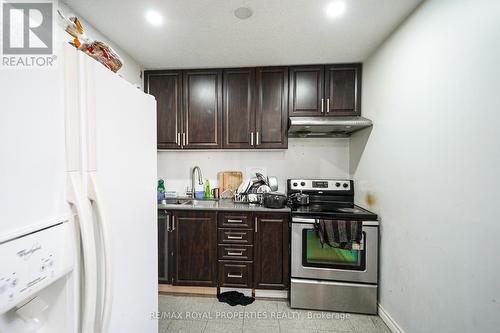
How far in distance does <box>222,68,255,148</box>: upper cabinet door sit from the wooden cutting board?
407 mm

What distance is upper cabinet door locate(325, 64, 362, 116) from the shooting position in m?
2.31

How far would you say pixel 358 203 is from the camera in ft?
7.59

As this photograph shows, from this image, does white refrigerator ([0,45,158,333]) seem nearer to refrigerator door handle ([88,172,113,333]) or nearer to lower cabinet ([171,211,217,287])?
refrigerator door handle ([88,172,113,333])

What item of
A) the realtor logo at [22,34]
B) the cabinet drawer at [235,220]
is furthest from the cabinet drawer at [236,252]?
the realtor logo at [22,34]

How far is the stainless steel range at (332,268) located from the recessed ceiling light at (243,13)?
1675 millimetres

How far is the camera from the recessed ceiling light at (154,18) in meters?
1.56

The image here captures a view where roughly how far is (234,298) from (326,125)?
195 centimetres

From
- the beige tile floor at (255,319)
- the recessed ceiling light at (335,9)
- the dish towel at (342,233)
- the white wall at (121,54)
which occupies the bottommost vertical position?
the beige tile floor at (255,319)

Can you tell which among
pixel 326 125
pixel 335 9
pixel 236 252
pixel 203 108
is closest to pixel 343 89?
pixel 326 125

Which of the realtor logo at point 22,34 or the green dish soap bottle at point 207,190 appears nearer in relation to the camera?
the realtor logo at point 22,34

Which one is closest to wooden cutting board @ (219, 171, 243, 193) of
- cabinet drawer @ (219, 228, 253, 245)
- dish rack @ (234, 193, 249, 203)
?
dish rack @ (234, 193, 249, 203)

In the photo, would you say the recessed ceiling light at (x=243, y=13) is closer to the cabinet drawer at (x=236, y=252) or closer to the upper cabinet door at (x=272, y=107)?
the upper cabinet door at (x=272, y=107)

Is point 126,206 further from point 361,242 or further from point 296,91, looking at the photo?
point 296,91

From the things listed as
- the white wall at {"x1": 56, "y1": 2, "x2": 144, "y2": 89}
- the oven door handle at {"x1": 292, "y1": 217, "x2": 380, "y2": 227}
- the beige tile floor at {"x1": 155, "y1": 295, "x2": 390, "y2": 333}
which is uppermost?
the white wall at {"x1": 56, "y1": 2, "x2": 144, "y2": 89}
